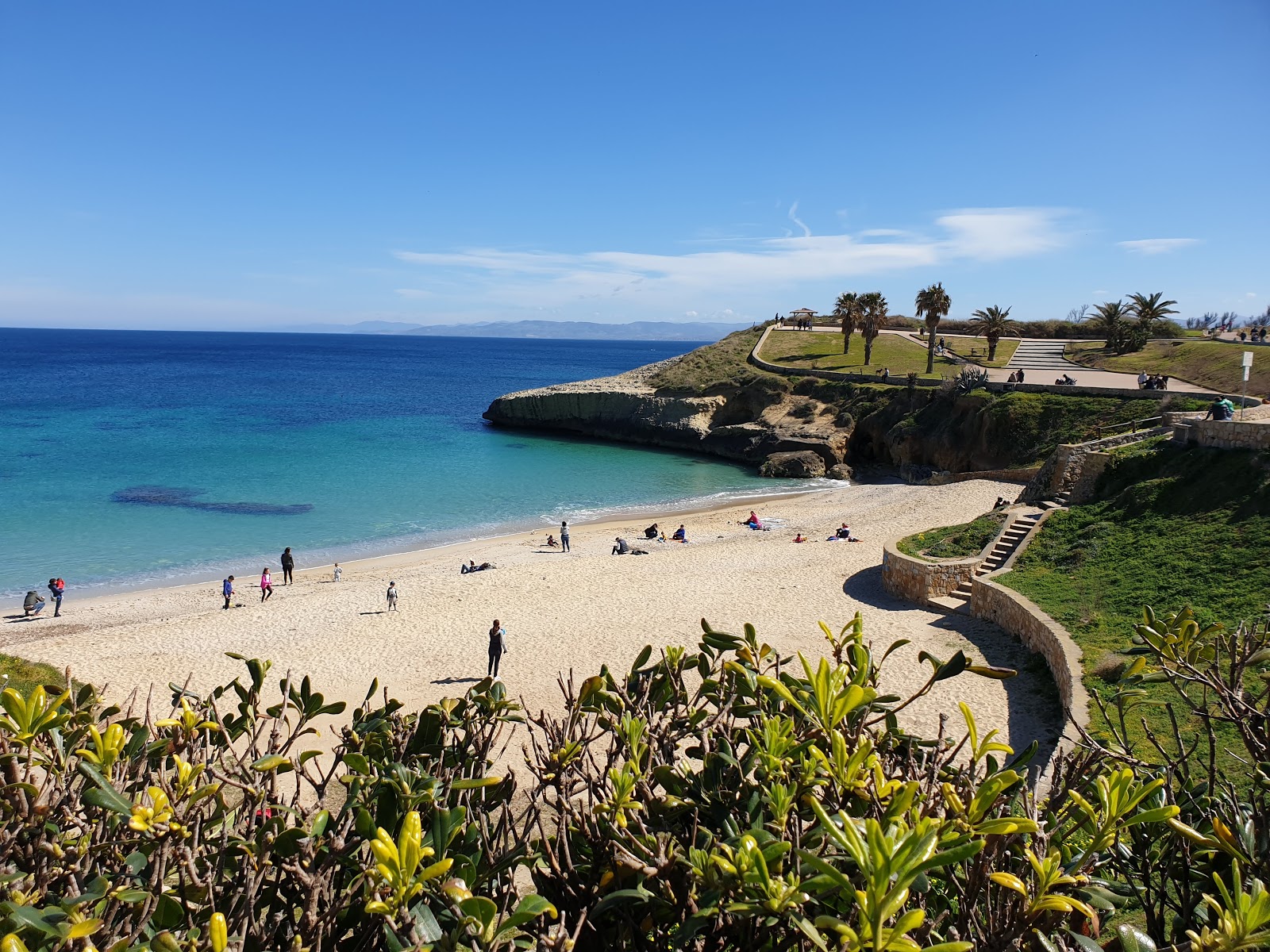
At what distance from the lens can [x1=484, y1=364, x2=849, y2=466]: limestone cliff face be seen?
161 feet

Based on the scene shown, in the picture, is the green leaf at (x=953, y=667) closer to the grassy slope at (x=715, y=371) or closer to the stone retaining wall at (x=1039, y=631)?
the stone retaining wall at (x=1039, y=631)

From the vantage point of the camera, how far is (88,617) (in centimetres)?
2127

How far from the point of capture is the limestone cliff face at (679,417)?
49.2 m

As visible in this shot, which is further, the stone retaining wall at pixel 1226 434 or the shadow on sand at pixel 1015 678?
the stone retaining wall at pixel 1226 434

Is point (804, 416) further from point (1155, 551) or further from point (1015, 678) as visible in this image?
point (1015, 678)

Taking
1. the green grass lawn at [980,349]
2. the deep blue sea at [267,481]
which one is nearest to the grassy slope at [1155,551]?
the deep blue sea at [267,481]

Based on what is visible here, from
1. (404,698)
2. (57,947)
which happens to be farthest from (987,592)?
(57,947)

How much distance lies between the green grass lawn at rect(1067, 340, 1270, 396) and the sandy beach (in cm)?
1683

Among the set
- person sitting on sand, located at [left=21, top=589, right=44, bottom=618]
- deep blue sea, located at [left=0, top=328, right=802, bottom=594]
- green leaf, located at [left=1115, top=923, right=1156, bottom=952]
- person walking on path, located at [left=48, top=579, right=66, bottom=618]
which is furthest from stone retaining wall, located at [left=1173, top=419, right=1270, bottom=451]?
person sitting on sand, located at [left=21, top=589, right=44, bottom=618]

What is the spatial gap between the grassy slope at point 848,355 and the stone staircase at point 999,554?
30894 millimetres

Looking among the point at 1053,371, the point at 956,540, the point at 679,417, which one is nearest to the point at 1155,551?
the point at 956,540

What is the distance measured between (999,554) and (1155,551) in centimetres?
366

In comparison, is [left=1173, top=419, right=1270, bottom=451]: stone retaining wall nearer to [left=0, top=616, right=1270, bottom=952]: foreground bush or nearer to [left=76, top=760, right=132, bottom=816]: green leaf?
[left=0, top=616, right=1270, bottom=952]: foreground bush

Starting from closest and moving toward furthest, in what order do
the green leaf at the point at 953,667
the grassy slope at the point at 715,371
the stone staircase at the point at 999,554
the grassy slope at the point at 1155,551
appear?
the green leaf at the point at 953,667
the grassy slope at the point at 1155,551
the stone staircase at the point at 999,554
the grassy slope at the point at 715,371
